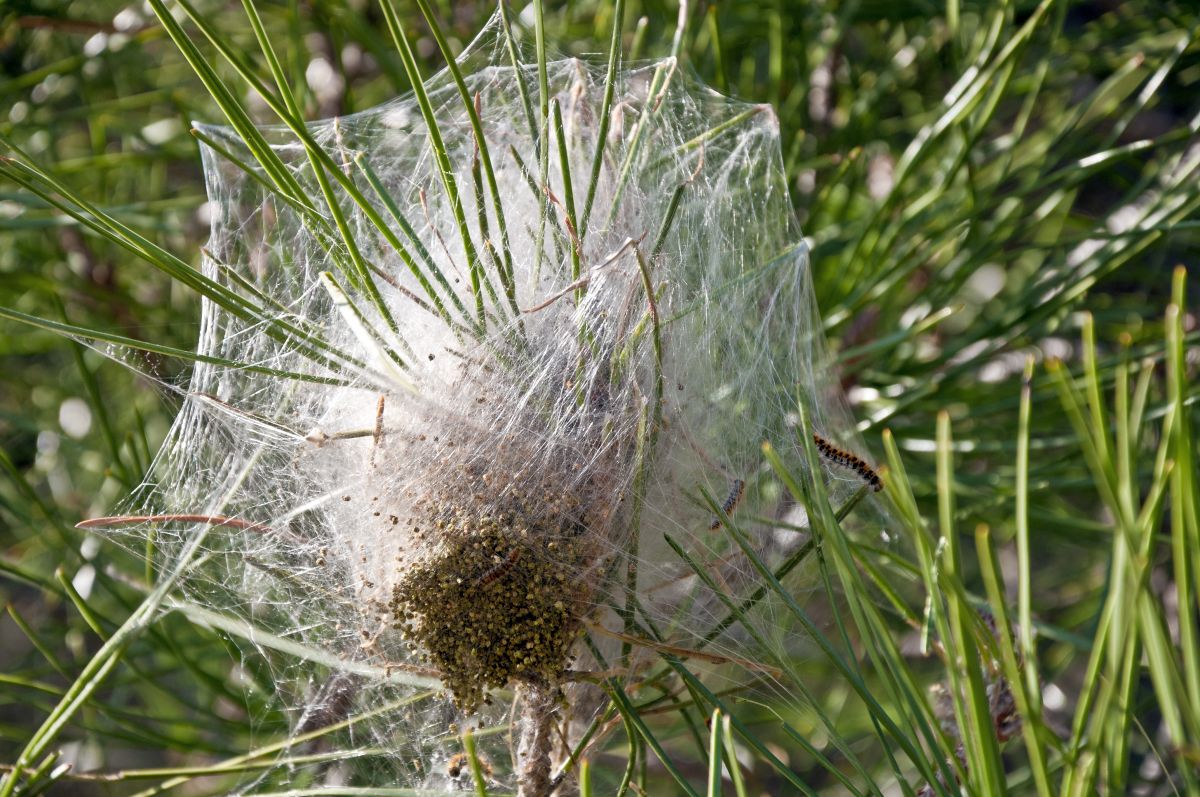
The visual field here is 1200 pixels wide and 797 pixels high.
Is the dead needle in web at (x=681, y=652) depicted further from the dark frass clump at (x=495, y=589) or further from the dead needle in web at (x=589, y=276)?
the dead needle in web at (x=589, y=276)

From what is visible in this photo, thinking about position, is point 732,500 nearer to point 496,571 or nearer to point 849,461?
point 849,461

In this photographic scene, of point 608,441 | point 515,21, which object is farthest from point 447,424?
point 515,21

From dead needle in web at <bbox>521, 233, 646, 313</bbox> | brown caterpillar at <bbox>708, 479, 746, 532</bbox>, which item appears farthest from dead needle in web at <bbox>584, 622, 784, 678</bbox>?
dead needle in web at <bbox>521, 233, 646, 313</bbox>

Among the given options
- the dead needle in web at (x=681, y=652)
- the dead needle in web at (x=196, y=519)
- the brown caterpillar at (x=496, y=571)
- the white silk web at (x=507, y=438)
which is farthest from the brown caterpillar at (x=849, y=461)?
the dead needle in web at (x=196, y=519)

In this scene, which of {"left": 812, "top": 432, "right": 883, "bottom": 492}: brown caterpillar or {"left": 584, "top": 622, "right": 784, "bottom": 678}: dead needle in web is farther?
{"left": 812, "top": 432, "right": 883, "bottom": 492}: brown caterpillar

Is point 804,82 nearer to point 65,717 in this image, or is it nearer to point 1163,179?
point 1163,179

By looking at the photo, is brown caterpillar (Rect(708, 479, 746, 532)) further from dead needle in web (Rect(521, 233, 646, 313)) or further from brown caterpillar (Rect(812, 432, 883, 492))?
dead needle in web (Rect(521, 233, 646, 313))

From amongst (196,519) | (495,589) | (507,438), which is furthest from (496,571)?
(196,519)

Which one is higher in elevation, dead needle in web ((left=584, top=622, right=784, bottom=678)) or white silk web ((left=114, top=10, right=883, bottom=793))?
white silk web ((left=114, top=10, right=883, bottom=793))
